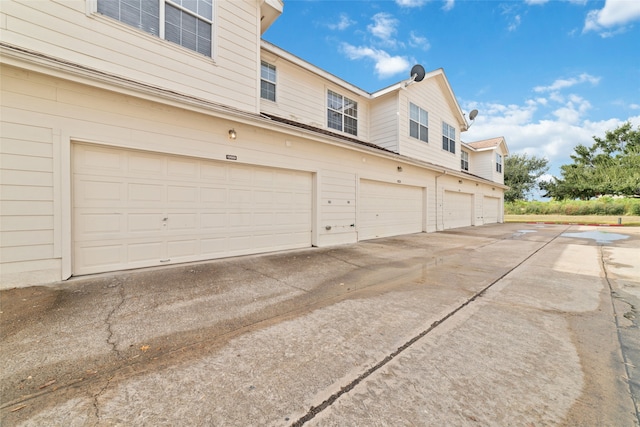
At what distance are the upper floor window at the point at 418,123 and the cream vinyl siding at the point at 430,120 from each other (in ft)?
0.68

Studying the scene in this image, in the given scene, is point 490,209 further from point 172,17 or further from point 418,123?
point 172,17

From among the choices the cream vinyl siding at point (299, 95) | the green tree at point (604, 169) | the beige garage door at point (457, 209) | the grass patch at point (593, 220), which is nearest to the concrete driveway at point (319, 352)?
the cream vinyl siding at point (299, 95)

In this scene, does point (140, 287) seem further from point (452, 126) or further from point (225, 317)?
point (452, 126)

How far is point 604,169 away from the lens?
2661 cm

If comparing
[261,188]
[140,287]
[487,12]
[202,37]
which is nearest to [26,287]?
[140,287]

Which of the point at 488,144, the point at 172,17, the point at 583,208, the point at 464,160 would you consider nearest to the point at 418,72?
the point at 172,17

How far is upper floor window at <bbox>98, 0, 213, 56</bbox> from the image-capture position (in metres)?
4.60

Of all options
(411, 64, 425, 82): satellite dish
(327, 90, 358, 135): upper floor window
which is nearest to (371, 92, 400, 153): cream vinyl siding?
(327, 90, 358, 135): upper floor window

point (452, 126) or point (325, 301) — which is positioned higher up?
point (452, 126)

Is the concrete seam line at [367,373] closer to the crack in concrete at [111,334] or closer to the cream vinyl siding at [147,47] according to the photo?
the crack in concrete at [111,334]

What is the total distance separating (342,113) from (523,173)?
33.2 meters

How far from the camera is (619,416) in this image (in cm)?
154

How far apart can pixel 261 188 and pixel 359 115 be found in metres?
6.87

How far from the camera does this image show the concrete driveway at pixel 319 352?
1.55 meters
